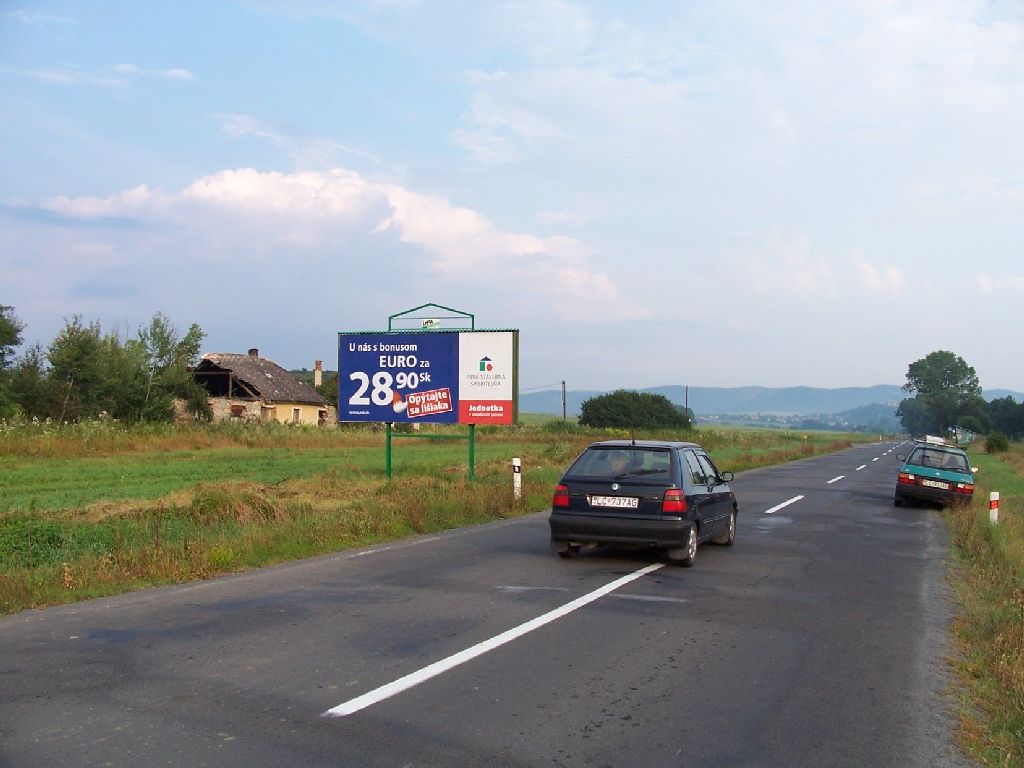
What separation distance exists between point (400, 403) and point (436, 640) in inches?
589

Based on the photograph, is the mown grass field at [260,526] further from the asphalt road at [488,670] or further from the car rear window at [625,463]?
the car rear window at [625,463]

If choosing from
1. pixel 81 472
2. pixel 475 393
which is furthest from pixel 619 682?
pixel 81 472

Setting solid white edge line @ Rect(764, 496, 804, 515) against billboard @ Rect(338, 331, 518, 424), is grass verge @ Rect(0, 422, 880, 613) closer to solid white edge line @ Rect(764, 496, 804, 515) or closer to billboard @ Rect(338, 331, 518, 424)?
billboard @ Rect(338, 331, 518, 424)

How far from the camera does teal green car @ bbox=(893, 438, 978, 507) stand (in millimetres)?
22219

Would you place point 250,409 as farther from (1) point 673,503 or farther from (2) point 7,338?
(1) point 673,503

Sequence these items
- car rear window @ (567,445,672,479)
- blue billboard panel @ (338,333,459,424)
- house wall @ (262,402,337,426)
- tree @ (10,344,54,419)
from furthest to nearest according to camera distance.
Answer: house wall @ (262,402,337,426)
tree @ (10,344,54,419)
blue billboard panel @ (338,333,459,424)
car rear window @ (567,445,672,479)

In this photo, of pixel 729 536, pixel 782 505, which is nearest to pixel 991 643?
pixel 729 536

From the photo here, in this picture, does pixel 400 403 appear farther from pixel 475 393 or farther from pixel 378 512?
pixel 378 512

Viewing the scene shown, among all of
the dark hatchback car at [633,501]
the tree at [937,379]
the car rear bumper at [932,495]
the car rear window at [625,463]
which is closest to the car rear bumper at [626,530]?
the dark hatchback car at [633,501]

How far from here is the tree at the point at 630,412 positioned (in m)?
90.9

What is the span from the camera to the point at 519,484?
64.5 ft

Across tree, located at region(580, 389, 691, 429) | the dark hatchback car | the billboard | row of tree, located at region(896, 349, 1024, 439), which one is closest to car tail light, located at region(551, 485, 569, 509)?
the dark hatchback car

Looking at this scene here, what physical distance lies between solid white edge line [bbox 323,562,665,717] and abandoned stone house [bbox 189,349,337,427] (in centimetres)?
6028

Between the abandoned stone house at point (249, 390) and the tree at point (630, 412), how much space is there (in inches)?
1156
